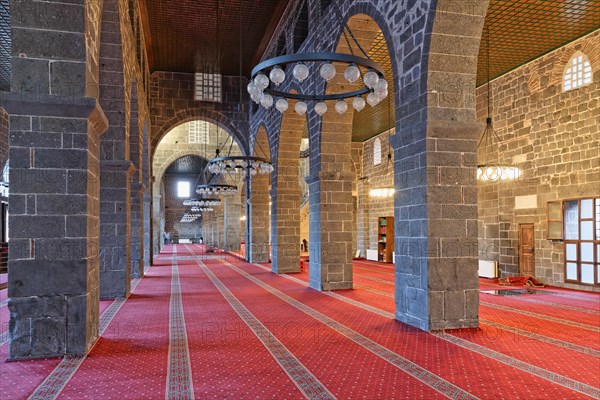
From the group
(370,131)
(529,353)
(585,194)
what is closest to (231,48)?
(370,131)

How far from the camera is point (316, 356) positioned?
4430 mm

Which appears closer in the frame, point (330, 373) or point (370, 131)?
point (330, 373)

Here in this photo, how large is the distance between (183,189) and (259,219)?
25.3m

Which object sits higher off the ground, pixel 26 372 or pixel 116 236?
pixel 116 236

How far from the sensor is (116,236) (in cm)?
816

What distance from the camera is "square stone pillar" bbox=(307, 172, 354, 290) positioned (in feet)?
29.5

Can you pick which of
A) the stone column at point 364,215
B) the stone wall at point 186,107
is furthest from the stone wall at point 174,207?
the stone wall at point 186,107

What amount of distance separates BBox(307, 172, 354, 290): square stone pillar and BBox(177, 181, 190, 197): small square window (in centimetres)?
3199

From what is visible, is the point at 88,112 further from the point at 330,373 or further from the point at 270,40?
the point at 270,40

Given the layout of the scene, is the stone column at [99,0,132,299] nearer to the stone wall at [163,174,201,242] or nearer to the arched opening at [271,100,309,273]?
the arched opening at [271,100,309,273]

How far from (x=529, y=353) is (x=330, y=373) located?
2.02 meters

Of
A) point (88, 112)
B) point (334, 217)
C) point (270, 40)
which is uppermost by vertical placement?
point (270, 40)

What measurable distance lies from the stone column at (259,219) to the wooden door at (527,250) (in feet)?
25.8

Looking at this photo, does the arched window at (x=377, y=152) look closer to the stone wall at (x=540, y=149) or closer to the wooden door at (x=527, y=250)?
the stone wall at (x=540, y=149)
